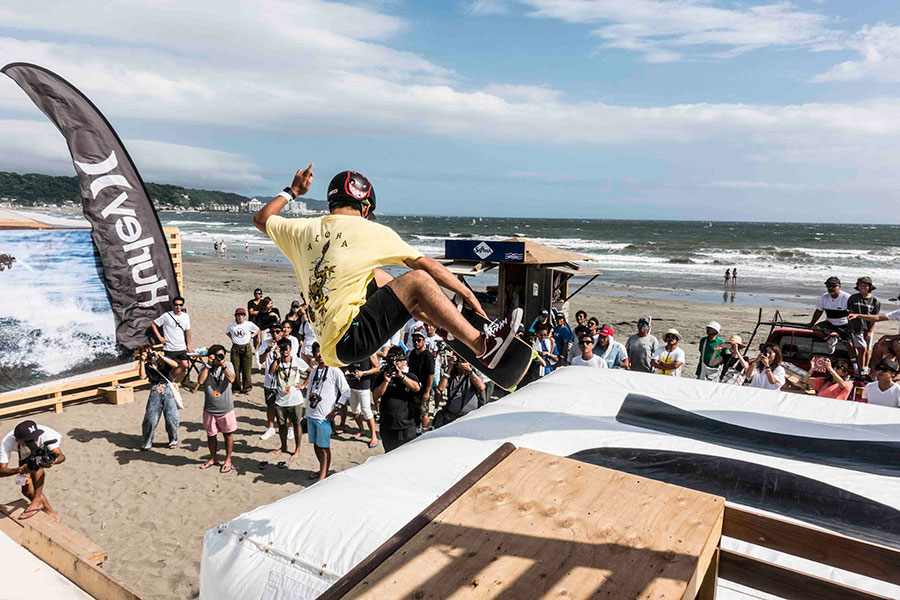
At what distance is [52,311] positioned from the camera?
944cm

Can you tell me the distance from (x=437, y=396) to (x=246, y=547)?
5.01 meters

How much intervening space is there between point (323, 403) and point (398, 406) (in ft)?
3.30

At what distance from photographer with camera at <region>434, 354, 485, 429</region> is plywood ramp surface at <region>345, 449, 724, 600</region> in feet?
15.1

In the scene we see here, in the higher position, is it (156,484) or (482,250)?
(482,250)

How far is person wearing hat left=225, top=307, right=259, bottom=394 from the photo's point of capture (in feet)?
32.8

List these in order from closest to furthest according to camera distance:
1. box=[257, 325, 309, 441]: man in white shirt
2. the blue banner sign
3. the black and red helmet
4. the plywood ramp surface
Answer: the plywood ramp surface → the black and red helmet → box=[257, 325, 309, 441]: man in white shirt → the blue banner sign

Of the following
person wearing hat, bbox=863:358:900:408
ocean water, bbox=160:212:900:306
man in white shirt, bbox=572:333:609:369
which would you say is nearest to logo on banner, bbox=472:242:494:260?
man in white shirt, bbox=572:333:609:369

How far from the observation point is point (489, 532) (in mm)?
2098

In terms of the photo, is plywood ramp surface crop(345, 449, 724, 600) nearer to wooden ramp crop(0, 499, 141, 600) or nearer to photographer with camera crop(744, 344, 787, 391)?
wooden ramp crop(0, 499, 141, 600)

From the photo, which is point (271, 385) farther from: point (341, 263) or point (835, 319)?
point (835, 319)

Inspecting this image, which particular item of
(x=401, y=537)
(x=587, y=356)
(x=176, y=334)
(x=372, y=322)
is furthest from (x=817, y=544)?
(x=176, y=334)

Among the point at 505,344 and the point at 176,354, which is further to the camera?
the point at 176,354

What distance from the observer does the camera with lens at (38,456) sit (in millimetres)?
5531

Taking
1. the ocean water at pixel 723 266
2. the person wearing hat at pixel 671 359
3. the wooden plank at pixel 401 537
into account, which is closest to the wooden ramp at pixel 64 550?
the wooden plank at pixel 401 537
